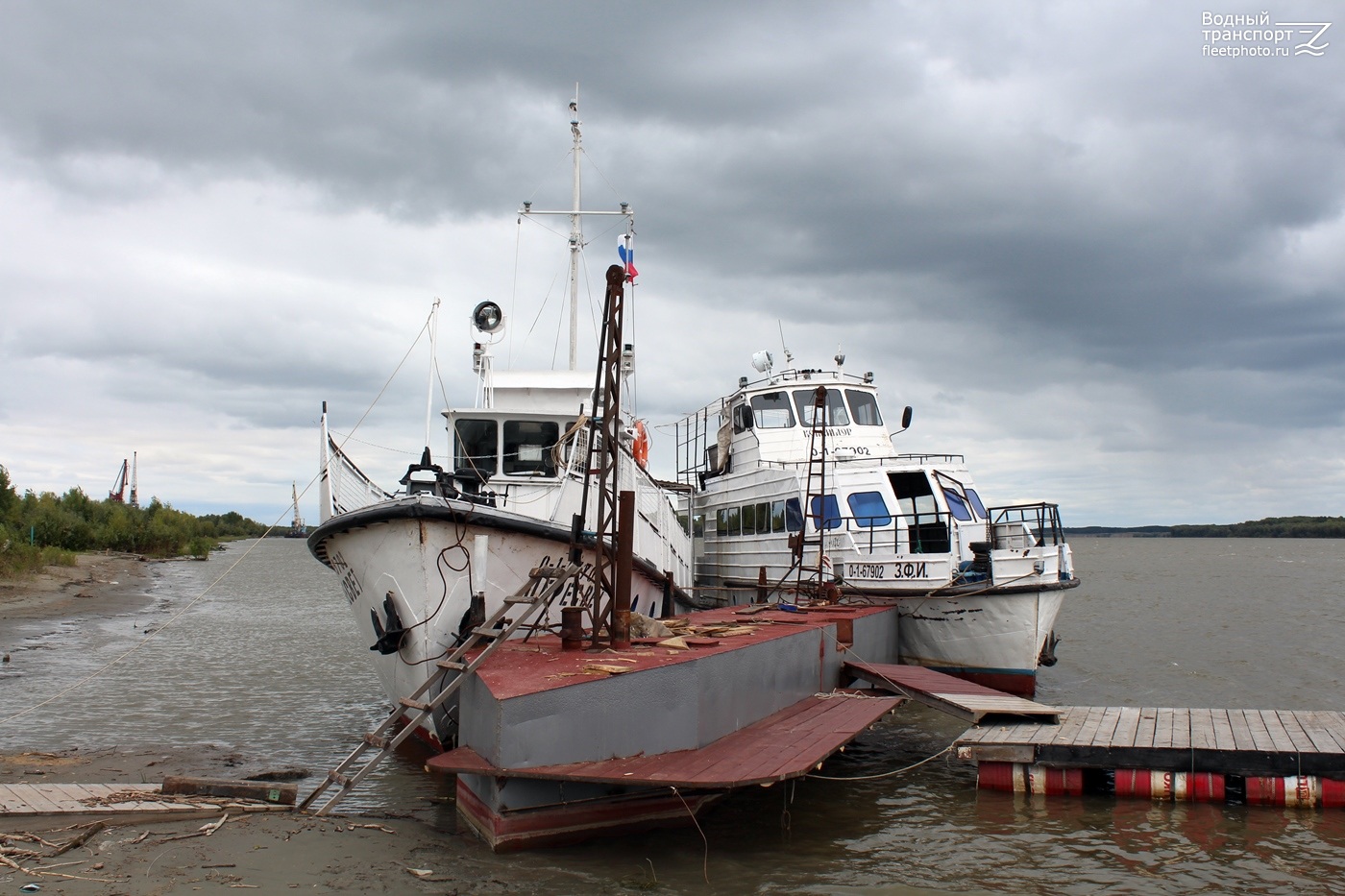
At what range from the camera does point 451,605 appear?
394 inches

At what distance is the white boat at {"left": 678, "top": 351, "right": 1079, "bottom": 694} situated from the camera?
15305mm

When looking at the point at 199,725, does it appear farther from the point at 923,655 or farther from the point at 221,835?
the point at 923,655

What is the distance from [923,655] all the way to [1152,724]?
218 inches

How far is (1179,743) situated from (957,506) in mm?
8629

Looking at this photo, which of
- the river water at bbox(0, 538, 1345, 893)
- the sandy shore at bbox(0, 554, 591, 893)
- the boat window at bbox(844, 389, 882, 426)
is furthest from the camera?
the boat window at bbox(844, 389, 882, 426)

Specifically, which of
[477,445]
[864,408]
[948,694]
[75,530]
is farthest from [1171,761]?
[75,530]

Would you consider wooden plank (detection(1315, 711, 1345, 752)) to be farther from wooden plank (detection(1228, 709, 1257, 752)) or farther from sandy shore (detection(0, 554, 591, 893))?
sandy shore (detection(0, 554, 591, 893))

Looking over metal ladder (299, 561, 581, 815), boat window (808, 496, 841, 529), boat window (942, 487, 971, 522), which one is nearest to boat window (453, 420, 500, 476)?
metal ladder (299, 561, 581, 815)

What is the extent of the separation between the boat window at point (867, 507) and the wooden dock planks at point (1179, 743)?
6445 mm

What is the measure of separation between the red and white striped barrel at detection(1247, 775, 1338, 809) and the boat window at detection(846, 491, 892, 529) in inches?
321

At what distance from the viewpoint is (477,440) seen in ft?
44.9

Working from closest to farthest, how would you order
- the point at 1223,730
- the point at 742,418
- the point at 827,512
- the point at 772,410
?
the point at 1223,730 → the point at 827,512 → the point at 772,410 → the point at 742,418

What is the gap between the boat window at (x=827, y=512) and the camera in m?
17.5

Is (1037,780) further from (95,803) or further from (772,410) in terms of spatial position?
(772,410)
